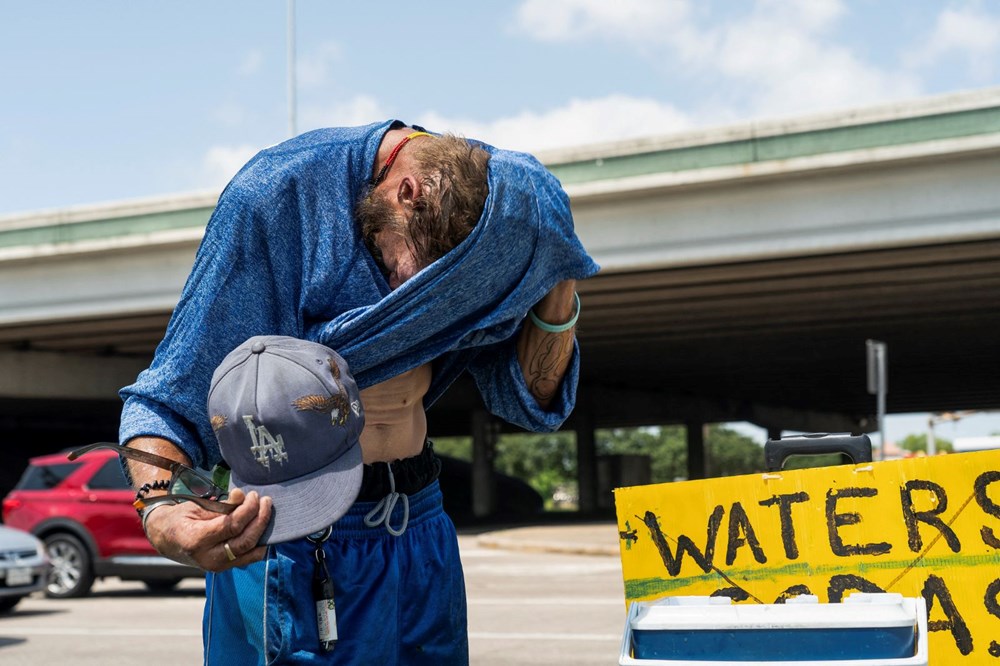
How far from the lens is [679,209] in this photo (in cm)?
1850

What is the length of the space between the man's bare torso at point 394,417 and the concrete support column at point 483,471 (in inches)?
1318

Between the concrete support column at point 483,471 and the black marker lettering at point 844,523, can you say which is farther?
the concrete support column at point 483,471

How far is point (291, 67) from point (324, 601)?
98.1 feet

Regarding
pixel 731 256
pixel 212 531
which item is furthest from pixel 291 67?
pixel 212 531

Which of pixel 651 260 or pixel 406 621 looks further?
pixel 651 260

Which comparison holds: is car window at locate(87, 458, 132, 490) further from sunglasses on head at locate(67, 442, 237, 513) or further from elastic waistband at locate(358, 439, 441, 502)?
sunglasses on head at locate(67, 442, 237, 513)

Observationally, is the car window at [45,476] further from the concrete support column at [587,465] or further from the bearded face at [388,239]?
the concrete support column at [587,465]

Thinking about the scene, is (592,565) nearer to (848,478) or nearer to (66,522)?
(66,522)

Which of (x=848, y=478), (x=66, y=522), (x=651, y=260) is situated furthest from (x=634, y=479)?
(x=848, y=478)

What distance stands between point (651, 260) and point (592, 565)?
4.92m

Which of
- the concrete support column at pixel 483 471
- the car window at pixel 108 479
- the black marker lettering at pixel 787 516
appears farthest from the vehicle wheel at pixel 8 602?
the concrete support column at pixel 483 471

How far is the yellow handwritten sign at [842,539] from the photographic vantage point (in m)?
2.92

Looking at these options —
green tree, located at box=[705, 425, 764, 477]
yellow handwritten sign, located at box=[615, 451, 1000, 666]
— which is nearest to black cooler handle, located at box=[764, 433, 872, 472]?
yellow handwritten sign, located at box=[615, 451, 1000, 666]

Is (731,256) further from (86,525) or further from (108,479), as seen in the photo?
(86,525)
